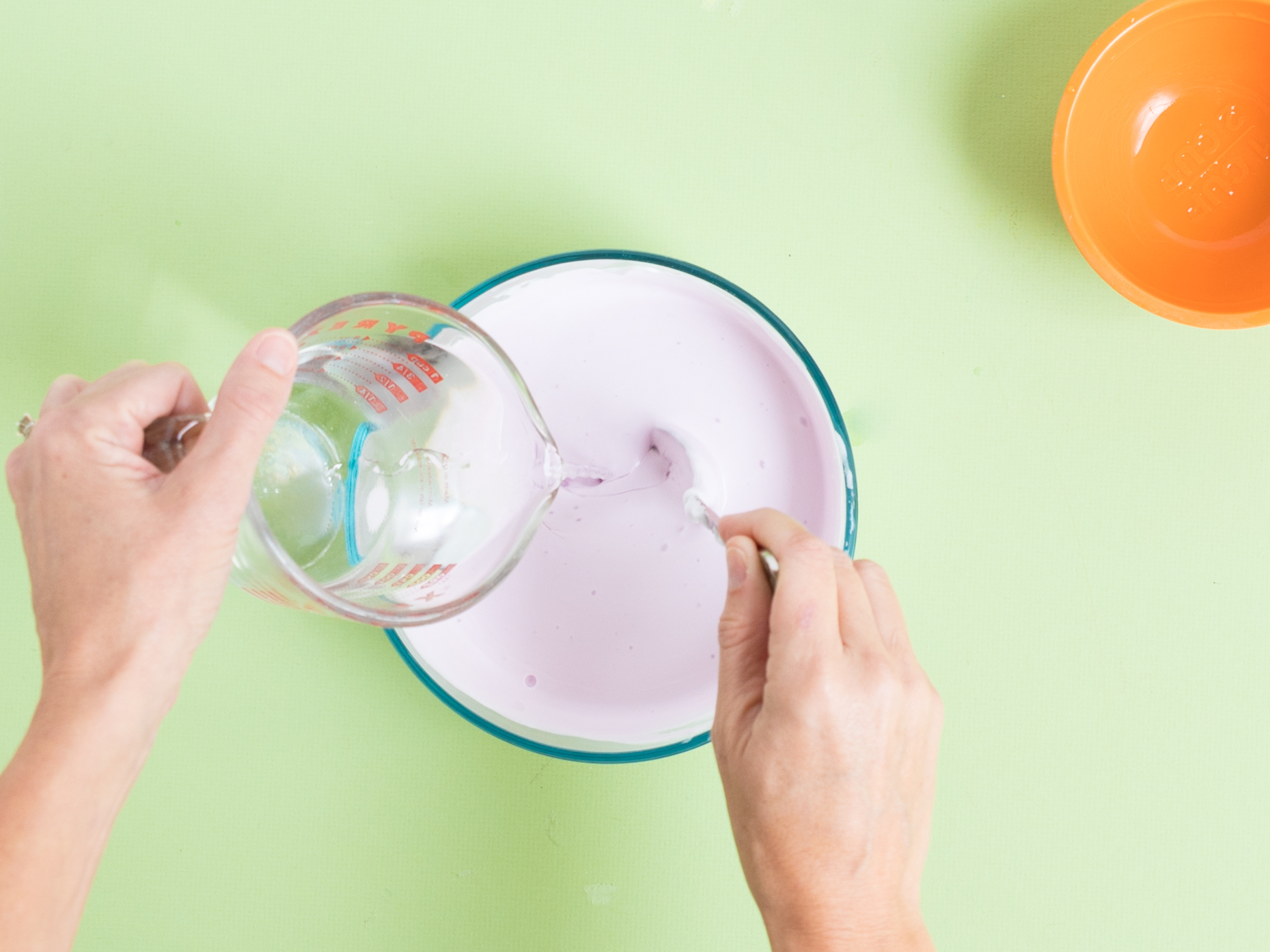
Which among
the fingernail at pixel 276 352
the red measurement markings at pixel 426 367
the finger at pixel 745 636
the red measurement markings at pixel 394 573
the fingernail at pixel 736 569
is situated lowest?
the red measurement markings at pixel 394 573

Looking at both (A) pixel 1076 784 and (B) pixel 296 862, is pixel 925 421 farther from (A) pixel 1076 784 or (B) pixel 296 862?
(B) pixel 296 862

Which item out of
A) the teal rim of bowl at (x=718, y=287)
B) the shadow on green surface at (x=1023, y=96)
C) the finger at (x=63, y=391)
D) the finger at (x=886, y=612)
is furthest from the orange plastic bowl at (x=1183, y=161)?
the finger at (x=63, y=391)

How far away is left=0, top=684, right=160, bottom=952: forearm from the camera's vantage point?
546 millimetres

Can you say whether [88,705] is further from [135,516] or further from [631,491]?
[631,491]

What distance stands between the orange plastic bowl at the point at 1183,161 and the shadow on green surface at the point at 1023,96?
0.11 feet

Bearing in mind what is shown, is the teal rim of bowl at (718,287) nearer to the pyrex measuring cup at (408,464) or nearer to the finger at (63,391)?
the pyrex measuring cup at (408,464)

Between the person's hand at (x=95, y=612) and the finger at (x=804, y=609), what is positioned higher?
the finger at (x=804, y=609)

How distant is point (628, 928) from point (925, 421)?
53 centimetres

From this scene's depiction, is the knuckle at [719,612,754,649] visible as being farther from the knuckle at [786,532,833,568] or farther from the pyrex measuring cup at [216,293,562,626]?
the pyrex measuring cup at [216,293,562,626]

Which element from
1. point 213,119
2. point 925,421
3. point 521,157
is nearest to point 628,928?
point 925,421

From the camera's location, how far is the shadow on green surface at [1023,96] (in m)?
0.82

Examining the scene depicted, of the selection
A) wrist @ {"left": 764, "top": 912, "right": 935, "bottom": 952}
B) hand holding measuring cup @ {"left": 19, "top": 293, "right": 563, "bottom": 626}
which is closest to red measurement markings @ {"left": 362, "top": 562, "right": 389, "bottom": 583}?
hand holding measuring cup @ {"left": 19, "top": 293, "right": 563, "bottom": 626}

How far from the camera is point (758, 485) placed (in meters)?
0.76

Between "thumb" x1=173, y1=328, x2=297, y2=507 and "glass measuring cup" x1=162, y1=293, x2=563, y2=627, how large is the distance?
8cm
